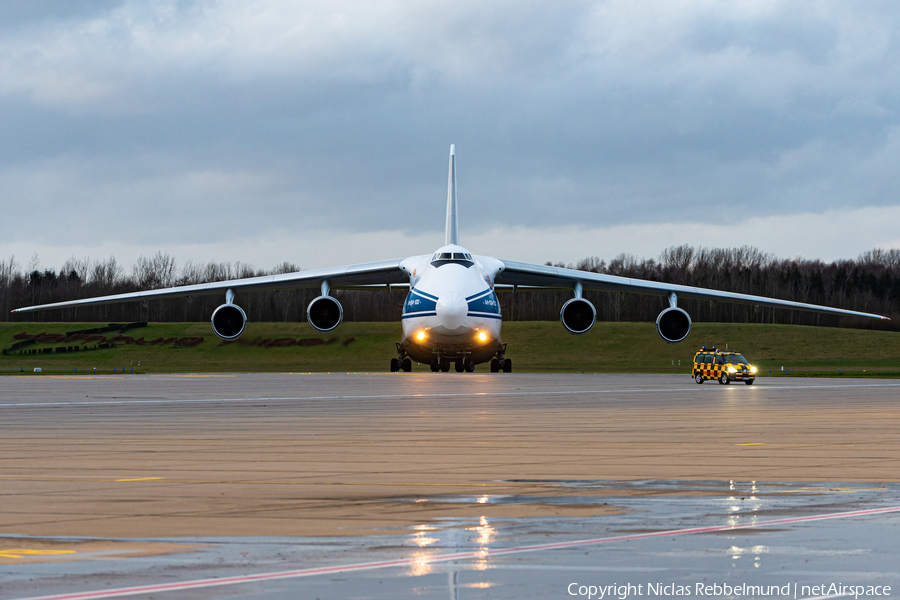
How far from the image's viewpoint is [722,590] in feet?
16.7

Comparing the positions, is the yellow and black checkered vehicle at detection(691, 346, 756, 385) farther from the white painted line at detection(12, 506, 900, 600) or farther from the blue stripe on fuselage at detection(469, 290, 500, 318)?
the white painted line at detection(12, 506, 900, 600)

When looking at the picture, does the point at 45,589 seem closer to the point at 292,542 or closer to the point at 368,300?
the point at 292,542

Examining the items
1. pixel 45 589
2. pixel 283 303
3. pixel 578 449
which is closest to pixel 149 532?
pixel 45 589

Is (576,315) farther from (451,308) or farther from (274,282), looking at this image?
(274,282)

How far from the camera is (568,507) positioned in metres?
7.86

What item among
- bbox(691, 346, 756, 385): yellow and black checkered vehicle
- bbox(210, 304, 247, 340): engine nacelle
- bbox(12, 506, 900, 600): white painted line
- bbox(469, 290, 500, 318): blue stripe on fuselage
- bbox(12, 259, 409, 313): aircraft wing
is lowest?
bbox(12, 506, 900, 600): white painted line

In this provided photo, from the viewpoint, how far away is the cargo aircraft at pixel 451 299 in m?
40.2

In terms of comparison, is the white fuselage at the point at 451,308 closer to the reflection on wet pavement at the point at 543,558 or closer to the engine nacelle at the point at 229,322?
the engine nacelle at the point at 229,322

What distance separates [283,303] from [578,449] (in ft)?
190

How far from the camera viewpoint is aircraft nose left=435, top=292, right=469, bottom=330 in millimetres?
38969

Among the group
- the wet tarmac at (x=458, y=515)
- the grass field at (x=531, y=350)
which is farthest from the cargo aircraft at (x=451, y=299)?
the wet tarmac at (x=458, y=515)

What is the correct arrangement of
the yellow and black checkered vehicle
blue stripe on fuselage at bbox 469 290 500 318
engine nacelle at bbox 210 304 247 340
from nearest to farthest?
1. the yellow and black checkered vehicle
2. blue stripe on fuselage at bbox 469 290 500 318
3. engine nacelle at bbox 210 304 247 340

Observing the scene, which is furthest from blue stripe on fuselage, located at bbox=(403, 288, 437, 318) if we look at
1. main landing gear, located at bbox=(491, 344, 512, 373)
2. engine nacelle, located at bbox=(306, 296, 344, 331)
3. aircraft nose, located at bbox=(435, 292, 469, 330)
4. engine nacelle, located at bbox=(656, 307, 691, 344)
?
engine nacelle, located at bbox=(656, 307, 691, 344)

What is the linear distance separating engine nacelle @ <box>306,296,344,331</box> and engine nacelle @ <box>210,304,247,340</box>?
2578mm
